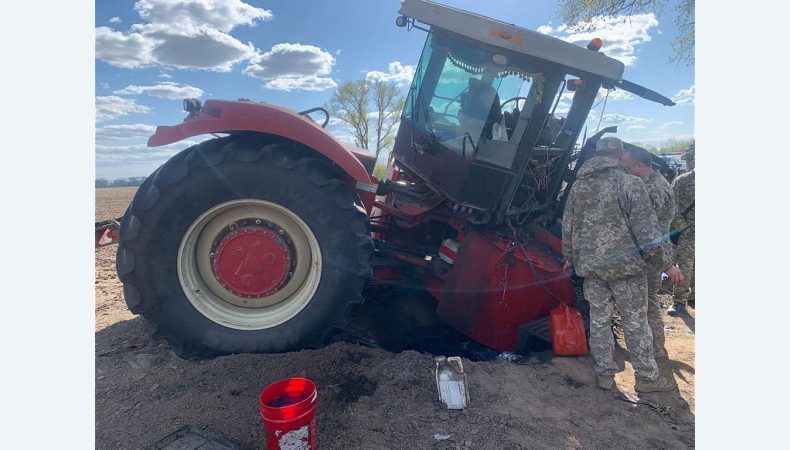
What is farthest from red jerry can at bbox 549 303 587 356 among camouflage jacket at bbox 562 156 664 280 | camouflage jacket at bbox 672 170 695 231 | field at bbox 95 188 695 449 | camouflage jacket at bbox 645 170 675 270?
camouflage jacket at bbox 672 170 695 231

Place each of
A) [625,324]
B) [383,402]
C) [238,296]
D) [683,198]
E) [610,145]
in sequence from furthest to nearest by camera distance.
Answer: [683,198]
[610,145]
[625,324]
[238,296]
[383,402]

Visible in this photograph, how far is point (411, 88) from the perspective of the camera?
3615 millimetres

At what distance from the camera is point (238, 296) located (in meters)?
2.92

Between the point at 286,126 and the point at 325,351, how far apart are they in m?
1.55

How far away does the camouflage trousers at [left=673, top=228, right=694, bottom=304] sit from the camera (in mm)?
4930

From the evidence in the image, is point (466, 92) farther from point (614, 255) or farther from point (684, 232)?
point (684, 232)

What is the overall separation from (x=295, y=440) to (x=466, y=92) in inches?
104

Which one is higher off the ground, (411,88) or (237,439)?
(411,88)

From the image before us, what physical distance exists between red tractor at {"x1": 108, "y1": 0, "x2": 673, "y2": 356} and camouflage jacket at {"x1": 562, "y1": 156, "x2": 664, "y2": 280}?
1.17 feet

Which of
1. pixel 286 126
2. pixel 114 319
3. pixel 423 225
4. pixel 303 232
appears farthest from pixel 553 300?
pixel 114 319

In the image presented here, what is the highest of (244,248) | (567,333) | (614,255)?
(614,255)

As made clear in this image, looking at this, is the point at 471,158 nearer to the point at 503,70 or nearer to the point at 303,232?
the point at 503,70

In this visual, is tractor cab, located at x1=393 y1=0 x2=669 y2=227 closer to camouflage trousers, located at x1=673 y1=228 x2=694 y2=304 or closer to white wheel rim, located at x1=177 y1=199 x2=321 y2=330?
white wheel rim, located at x1=177 y1=199 x2=321 y2=330

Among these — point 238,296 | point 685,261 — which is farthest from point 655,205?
point 238,296
